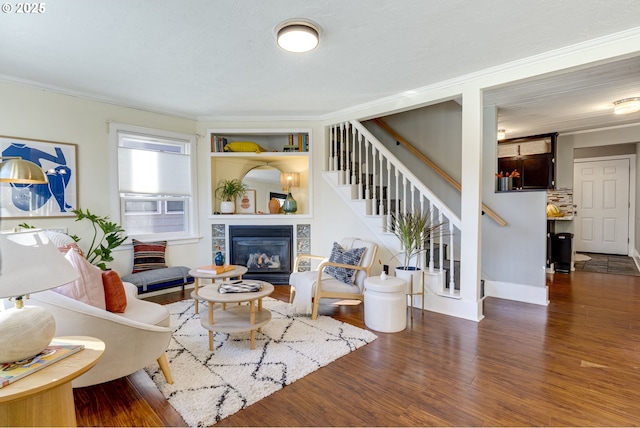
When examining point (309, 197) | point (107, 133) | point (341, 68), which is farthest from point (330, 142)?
point (107, 133)

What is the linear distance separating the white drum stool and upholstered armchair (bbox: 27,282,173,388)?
1.78m

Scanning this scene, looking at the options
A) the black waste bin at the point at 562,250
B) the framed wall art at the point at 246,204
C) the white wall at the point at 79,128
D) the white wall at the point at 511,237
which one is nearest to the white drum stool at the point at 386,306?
the white wall at the point at 511,237

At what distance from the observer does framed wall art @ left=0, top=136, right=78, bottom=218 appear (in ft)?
10.4

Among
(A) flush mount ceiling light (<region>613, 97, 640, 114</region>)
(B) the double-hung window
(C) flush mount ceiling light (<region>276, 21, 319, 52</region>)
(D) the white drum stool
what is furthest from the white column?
(B) the double-hung window

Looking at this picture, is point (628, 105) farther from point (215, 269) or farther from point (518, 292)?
point (215, 269)

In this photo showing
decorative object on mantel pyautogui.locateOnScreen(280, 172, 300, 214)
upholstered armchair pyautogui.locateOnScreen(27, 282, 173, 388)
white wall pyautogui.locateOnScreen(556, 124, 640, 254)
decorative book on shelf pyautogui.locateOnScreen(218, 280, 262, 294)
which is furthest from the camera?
white wall pyautogui.locateOnScreen(556, 124, 640, 254)

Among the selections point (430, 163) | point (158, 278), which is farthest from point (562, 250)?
point (158, 278)

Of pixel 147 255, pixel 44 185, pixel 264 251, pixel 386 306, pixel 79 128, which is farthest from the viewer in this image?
pixel 264 251

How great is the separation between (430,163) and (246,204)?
298cm

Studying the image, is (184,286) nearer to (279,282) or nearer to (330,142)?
(279,282)

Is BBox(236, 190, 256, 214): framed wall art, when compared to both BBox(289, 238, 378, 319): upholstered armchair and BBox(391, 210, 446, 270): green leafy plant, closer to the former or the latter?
BBox(289, 238, 378, 319): upholstered armchair

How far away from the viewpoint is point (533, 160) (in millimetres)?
5680

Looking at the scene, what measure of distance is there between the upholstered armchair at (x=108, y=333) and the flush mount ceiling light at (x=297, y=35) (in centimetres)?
218

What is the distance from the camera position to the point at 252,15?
212 centimetres
